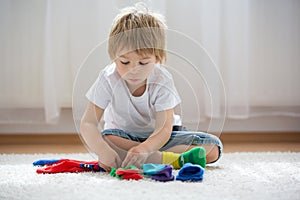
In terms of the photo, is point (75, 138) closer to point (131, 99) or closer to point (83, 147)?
point (83, 147)

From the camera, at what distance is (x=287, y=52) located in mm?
1823

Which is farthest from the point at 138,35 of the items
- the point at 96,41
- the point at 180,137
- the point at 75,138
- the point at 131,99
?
the point at 75,138

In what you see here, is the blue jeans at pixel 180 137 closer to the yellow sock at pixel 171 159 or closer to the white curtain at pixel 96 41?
the yellow sock at pixel 171 159

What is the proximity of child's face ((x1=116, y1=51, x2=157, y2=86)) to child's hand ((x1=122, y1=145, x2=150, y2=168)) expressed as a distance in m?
0.16

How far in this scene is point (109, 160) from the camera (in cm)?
115

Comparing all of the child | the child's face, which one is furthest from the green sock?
the child's face

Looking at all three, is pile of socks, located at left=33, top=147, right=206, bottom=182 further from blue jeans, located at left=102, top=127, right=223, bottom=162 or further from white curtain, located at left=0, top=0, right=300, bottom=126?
white curtain, located at left=0, top=0, right=300, bottom=126

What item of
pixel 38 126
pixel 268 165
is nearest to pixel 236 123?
pixel 268 165

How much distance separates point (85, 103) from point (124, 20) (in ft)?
0.73

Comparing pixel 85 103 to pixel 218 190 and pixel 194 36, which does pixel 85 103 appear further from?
pixel 194 36

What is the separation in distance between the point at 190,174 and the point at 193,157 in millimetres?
143

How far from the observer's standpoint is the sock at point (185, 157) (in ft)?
3.91

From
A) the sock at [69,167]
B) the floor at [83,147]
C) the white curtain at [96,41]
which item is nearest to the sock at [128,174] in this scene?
the sock at [69,167]

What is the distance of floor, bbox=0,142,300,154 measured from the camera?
1637mm
